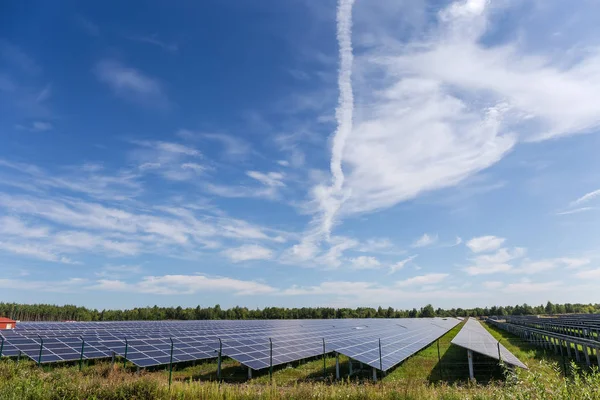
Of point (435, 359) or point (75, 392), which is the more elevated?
point (75, 392)

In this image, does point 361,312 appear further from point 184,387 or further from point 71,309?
point 184,387

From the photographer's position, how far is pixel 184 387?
13164 millimetres

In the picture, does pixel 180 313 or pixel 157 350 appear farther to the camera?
pixel 180 313

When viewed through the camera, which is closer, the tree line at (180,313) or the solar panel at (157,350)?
the solar panel at (157,350)

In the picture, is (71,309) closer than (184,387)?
No

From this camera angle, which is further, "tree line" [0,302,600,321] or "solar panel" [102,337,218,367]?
"tree line" [0,302,600,321]

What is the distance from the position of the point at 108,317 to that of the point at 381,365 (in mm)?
109347

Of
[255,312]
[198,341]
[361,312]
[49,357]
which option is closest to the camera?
[49,357]

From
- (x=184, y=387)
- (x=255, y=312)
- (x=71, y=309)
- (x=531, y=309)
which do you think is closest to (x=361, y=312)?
(x=255, y=312)

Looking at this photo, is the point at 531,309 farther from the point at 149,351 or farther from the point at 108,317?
the point at 149,351

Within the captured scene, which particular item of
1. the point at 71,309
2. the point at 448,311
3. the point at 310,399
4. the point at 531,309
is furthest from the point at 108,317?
the point at 531,309

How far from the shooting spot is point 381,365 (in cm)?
1931

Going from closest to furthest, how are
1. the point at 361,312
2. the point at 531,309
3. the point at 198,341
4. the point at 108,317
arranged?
the point at 198,341 → the point at 108,317 → the point at 361,312 → the point at 531,309

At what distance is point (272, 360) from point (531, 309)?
16607 cm
